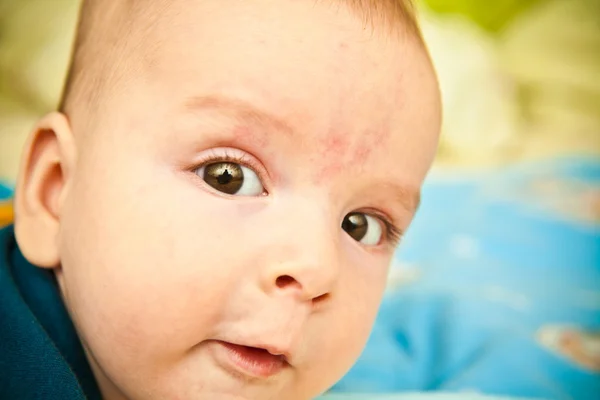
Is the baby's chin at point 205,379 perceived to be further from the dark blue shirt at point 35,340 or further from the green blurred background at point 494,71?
the green blurred background at point 494,71

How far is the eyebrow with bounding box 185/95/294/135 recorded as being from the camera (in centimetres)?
59

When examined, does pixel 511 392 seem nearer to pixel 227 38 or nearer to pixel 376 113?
pixel 376 113

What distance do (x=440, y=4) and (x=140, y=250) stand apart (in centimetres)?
141

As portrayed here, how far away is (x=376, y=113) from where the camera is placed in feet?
2.08

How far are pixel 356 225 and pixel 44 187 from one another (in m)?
0.34

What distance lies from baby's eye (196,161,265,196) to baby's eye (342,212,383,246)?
4.8 inches

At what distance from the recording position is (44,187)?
71cm

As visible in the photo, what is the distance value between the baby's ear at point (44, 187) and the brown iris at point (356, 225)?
0.30m

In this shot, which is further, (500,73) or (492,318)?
(500,73)

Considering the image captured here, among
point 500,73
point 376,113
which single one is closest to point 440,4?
point 500,73

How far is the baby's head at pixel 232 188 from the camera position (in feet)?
1.88

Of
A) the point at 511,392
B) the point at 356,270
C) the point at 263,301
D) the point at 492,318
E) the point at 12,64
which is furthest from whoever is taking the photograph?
the point at 12,64

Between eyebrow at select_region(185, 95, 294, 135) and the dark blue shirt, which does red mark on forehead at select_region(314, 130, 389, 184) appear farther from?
the dark blue shirt

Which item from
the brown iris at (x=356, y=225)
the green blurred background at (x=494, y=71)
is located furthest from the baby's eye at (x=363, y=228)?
the green blurred background at (x=494, y=71)
